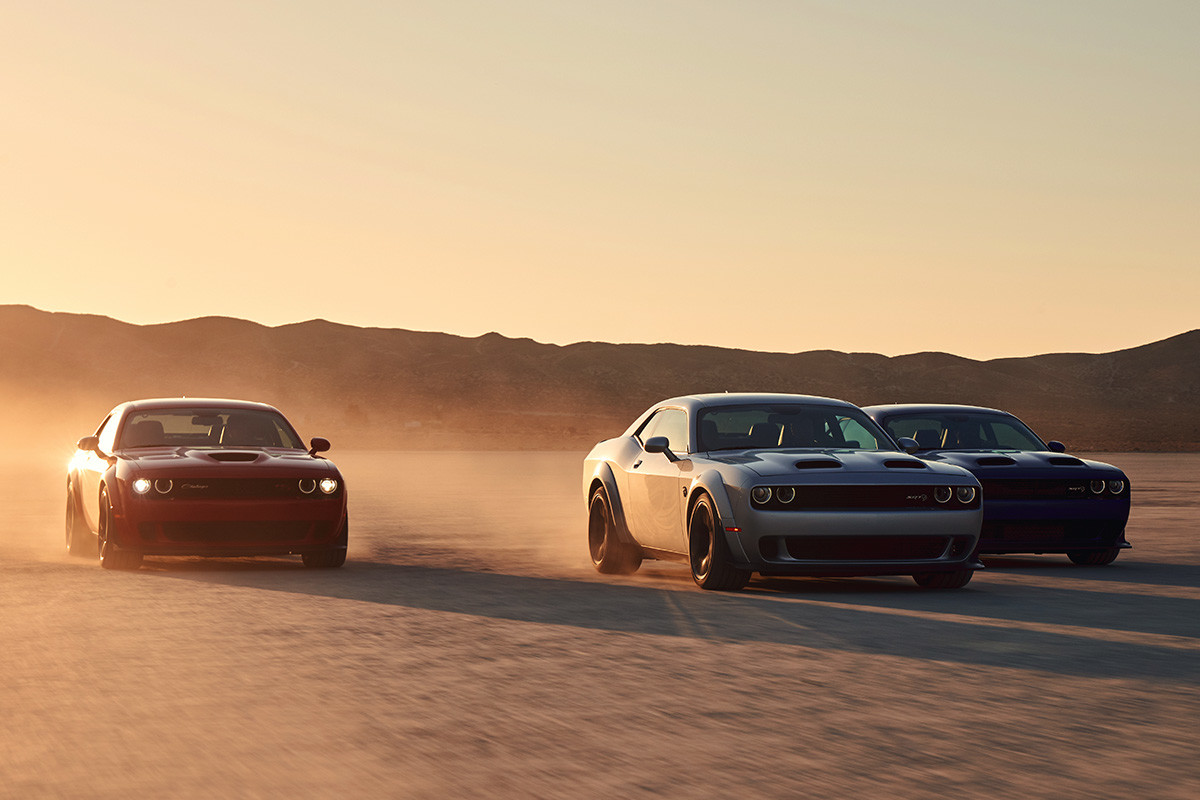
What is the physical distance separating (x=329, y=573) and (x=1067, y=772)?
29.5 ft

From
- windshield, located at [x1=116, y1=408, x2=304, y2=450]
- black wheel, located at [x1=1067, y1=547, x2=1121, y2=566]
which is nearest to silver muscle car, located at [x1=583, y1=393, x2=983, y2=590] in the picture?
black wheel, located at [x1=1067, y1=547, x2=1121, y2=566]

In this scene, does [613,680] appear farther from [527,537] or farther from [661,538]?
[527,537]

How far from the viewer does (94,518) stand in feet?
47.7

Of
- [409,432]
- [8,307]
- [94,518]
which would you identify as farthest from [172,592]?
[8,307]

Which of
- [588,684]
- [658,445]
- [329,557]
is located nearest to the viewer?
[588,684]

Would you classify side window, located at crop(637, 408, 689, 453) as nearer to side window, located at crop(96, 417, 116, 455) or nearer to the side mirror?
the side mirror

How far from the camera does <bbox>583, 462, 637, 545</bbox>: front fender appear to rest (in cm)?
1354

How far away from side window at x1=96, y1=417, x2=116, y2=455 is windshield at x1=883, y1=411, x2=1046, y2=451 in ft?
24.4

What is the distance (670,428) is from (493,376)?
485 feet

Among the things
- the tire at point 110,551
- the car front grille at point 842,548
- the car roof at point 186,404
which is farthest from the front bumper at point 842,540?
the car roof at point 186,404

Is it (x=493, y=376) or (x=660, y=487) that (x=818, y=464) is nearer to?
(x=660, y=487)

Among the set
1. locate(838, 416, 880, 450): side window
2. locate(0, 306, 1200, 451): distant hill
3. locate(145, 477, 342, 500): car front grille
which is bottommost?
locate(145, 477, 342, 500): car front grille

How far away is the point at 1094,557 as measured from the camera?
1457 centimetres

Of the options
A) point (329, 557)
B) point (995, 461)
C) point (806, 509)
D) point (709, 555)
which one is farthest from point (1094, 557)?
point (329, 557)
